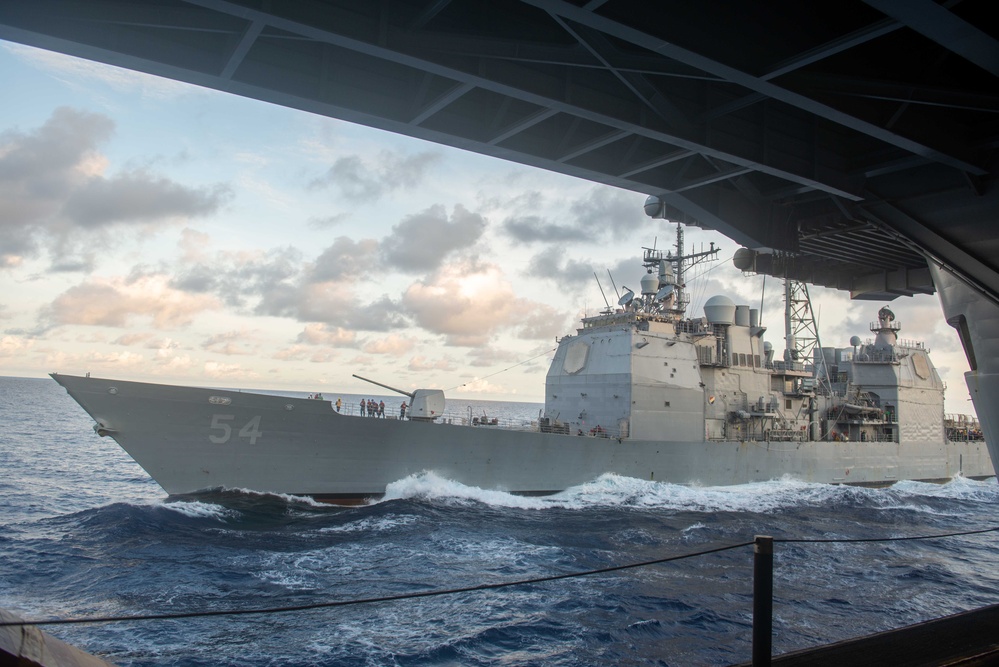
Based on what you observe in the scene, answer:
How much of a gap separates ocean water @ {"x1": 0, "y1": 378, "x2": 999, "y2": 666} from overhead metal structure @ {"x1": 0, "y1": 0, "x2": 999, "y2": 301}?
705 centimetres

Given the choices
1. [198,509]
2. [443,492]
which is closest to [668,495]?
[443,492]

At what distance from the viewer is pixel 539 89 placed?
7.66 m

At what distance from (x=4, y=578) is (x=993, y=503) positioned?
109 feet

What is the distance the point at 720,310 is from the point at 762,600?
76.1 ft

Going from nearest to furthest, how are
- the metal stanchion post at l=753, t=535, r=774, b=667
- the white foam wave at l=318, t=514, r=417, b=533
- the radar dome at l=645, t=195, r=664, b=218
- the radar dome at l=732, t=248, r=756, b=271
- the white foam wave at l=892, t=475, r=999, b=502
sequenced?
the metal stanchion post at l=753, t=535, r=774, b=667 < the radar dome at l=645, t=195, r=664, b=218 < the radar dome at l=732, t=248, r=756, b=271 < the white foam wave at l=318, t=514, r=417, b=533 < the white foam wave at l=892, t=475, r=999, b=502

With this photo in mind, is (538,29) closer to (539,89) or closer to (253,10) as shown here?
(539,89)

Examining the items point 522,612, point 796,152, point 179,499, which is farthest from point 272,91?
point 179,499

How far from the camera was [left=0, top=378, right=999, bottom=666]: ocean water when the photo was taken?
923cm

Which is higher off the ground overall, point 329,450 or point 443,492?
point 329,450

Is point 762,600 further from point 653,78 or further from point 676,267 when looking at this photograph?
point 676,267

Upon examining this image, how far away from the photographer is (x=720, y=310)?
25.3m

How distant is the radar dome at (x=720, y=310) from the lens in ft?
82.8

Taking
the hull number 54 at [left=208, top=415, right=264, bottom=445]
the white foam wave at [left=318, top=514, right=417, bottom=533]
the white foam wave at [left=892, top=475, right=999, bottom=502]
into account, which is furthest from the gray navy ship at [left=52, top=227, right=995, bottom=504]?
the white foam wave at [left=318, top=514, right=417, bottom=533]

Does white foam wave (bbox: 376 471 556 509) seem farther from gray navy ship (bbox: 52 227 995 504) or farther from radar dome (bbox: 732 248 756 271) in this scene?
radar dome (bbox: 732 248 756 271)
